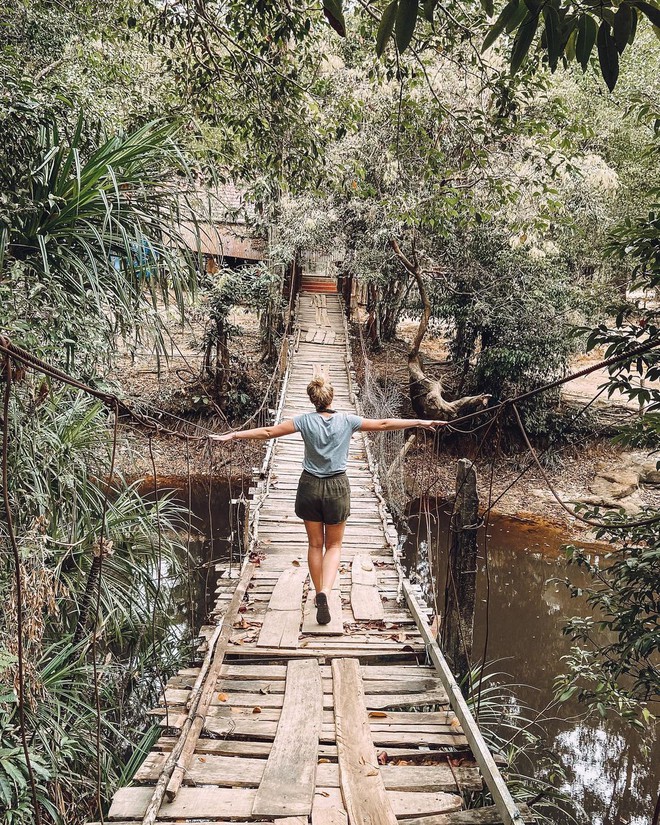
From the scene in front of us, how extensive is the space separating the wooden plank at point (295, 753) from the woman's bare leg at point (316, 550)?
15.6 inches

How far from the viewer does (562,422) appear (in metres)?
8.74

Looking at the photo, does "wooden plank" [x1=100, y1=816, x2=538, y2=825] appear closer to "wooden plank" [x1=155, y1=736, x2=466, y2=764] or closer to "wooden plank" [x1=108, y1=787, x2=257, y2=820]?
"wooden plank" [x1=108, y1=787, x2=257, y2=820]

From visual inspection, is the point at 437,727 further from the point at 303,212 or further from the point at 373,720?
the point at 303,212

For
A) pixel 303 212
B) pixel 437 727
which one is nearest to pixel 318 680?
pixel 437 727

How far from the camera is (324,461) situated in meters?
2.46

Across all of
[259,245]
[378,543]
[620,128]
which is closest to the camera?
[378,543]

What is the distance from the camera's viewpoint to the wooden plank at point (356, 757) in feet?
5.01

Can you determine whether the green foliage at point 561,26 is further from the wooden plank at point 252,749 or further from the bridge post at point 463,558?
the bridge post at point 463,558

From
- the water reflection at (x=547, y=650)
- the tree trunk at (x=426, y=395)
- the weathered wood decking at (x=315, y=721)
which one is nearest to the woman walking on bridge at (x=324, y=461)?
the weathered wood decking at (x=315, y=721)

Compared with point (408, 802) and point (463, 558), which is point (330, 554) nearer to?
point (463, 558)

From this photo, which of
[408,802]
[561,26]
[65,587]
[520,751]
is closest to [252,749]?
[408,802]

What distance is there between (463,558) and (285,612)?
812 millimetres

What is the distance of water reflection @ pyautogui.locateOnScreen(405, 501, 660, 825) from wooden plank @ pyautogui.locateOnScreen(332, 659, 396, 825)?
523 mm

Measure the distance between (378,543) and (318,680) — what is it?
5.04ft
